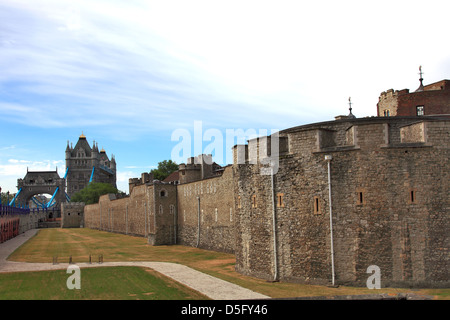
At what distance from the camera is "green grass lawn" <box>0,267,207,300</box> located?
1634 centimetres

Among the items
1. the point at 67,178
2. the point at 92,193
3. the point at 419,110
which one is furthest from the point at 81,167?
the point at 419,110

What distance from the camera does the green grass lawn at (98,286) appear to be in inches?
643

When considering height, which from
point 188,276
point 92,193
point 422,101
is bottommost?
point 188,276

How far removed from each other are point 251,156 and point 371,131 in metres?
6.31

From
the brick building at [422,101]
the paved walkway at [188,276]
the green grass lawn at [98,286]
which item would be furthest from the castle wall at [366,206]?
the brick building at [422,101]

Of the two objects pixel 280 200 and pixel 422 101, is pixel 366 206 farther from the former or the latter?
pixel 422 101

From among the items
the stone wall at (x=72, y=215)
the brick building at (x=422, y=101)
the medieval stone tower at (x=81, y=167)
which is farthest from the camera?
the medieval stone tower at (x=81, y=167)

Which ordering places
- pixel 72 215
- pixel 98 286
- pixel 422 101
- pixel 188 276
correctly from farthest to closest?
1. pixel 72 215
2. pixel 422 101
3. pixel 188 276
4. pixel 98 286

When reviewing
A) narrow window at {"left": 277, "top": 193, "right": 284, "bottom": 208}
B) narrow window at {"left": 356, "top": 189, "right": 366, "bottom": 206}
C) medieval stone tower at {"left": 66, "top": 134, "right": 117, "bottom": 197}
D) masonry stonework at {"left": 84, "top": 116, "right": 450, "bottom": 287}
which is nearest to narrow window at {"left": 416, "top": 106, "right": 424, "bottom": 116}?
masonry stonework at {"left": 84, "top": 116, "right": 450, "bottom": 287}

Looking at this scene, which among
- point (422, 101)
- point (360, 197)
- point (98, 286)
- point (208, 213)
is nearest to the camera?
point (360, 197)

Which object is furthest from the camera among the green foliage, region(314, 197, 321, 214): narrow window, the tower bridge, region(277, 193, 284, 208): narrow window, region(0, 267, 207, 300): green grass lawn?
the tower bridge

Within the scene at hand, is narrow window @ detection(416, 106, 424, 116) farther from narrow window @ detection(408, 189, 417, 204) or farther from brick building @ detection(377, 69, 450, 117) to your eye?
narrow window @ detection(408, 189, 417, 204)

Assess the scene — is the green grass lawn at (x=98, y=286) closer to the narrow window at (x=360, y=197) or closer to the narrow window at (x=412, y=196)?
the narrow window at (x=360, y=197)

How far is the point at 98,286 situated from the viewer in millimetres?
18469
